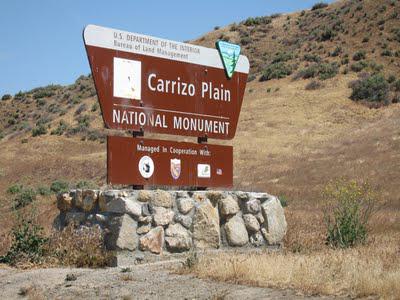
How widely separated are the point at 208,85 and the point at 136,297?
18.4 feet

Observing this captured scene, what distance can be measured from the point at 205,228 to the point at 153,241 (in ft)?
3.72

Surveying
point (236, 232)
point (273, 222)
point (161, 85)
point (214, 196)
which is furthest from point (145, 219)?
point (273, 222)

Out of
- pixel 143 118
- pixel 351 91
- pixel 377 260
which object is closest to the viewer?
pixel 377 260

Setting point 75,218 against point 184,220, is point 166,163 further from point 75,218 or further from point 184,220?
point 75,218

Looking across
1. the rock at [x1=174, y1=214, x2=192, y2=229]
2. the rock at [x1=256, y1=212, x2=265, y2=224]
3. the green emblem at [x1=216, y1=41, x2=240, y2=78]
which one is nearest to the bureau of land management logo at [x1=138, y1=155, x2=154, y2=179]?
the rock at [x1=174, y1=214, x2=192, y2=229]

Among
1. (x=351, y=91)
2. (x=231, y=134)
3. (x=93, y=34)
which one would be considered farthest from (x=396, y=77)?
(x=93, y=34)

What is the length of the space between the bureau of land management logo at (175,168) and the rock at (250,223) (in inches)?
57.6

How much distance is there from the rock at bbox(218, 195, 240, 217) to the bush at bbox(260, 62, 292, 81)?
136 feet

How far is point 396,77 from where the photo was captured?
150ft

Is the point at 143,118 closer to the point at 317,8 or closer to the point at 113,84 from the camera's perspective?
the point at 113,84

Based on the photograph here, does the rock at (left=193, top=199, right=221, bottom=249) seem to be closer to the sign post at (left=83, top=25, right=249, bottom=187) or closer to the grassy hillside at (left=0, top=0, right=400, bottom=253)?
the sign post at (left=83, top=25, right=249, bottom=187)

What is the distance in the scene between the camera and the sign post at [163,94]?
10.3m

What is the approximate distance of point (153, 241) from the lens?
32.3 feet

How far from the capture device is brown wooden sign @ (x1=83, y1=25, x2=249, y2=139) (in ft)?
33.8
